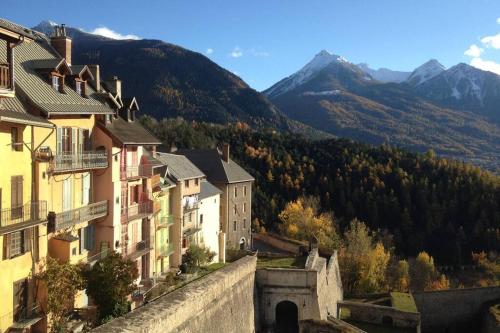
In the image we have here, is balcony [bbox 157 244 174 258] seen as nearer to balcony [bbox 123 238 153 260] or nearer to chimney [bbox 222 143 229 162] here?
balcony [bbox 123 238 153 260]

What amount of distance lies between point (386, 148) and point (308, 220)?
254ft

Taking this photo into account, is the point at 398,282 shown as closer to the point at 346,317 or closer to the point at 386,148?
the point at 346,317

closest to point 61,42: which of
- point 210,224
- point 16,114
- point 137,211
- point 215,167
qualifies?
point 16,114

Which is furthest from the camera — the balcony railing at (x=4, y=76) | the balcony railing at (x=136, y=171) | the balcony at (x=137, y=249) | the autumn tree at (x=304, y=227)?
the autumn tree at (x=304, y=227)

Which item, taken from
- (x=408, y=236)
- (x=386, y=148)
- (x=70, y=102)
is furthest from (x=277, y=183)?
(x=70, y=102)

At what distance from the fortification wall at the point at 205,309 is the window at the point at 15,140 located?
8149 mm

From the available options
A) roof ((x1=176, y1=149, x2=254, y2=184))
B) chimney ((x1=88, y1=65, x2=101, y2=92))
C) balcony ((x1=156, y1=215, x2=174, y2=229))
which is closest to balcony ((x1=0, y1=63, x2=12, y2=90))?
chimney ((x1=88, y1=65, x2=101, y2=92))

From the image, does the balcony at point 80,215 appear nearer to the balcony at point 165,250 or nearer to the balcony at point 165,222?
the balcony at point 165,222

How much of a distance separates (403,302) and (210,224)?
64.3 feet

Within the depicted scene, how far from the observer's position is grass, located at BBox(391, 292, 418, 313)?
45.9 metres

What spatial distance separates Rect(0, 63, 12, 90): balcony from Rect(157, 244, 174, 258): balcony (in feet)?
68.4

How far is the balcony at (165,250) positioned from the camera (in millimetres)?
37291

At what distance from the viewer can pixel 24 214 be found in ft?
67.8

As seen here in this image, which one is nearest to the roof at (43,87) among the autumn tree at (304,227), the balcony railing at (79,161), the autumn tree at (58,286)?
the balcony railing at (79,161)
